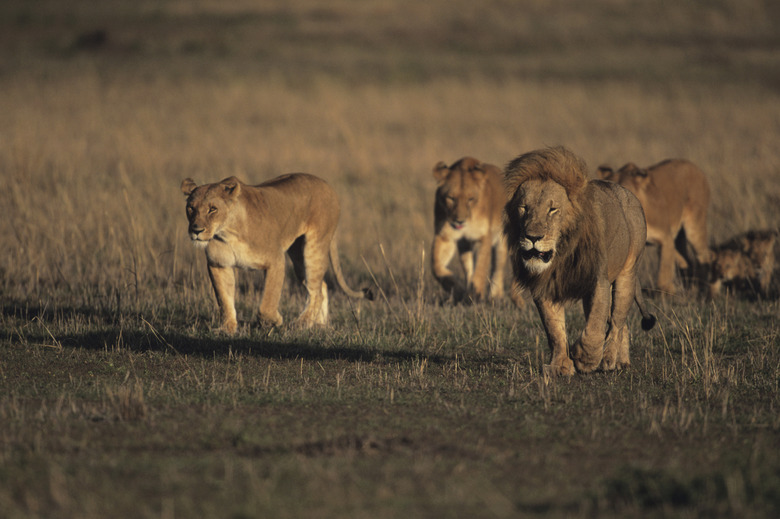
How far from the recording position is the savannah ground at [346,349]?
13.9 ft

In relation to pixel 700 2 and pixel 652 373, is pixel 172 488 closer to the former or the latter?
pixel 652 373

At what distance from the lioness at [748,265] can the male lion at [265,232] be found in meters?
4.18

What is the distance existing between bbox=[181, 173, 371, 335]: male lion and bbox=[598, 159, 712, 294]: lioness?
10.3 ft

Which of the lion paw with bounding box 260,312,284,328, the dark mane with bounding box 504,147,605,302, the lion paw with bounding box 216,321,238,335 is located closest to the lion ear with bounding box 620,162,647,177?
the dark mane with bounding box 504,147,605,302

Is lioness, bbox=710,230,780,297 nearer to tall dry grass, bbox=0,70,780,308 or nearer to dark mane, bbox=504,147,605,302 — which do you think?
tall dry grass, bbox=0,70,780,308

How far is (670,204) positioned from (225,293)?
534 cm

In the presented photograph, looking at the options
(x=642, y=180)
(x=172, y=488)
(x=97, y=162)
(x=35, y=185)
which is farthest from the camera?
(x=97, y=162)

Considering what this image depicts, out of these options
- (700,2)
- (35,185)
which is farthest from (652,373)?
(700,2)

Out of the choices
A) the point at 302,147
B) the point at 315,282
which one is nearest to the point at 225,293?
the point at 315,282

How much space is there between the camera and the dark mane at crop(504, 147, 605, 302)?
6086 mm

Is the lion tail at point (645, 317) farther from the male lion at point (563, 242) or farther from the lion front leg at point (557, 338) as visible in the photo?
the lion front leg at point (557, 338)

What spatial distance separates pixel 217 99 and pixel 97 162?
9.13 metres

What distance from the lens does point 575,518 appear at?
3.86 metres

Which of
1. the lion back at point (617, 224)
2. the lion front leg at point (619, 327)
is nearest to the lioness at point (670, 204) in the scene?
the lion back at point (617, 224)
